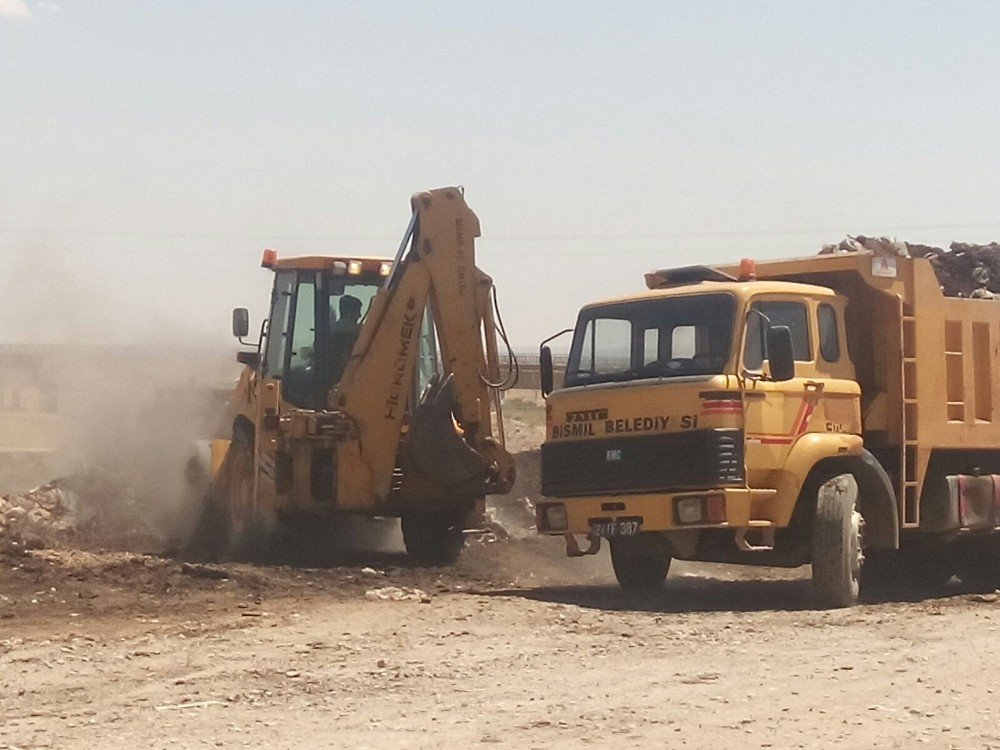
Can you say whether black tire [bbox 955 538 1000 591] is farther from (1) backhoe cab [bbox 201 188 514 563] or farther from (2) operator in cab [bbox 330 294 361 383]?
(2) operator in cab [bbox 330 294 361 383]

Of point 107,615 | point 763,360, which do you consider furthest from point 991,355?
point 107,615

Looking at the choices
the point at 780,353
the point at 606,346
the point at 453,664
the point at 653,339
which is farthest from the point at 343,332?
the point at 453,664

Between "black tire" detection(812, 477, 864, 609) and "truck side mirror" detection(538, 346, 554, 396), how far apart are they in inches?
118

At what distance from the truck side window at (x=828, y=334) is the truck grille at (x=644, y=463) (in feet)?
4.95

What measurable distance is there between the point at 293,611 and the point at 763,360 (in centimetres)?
467

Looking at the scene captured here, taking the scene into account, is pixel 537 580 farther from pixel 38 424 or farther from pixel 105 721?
pixel 38 424

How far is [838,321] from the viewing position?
15594 millimetres

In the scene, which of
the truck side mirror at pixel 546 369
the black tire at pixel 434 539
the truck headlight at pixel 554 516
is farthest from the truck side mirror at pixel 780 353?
the black tire at pixel 434 539

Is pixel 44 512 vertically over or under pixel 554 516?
under

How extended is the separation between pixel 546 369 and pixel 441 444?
5.17 feet

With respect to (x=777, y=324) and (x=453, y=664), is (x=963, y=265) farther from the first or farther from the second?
(x=453, y=664)

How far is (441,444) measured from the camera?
17391 mm

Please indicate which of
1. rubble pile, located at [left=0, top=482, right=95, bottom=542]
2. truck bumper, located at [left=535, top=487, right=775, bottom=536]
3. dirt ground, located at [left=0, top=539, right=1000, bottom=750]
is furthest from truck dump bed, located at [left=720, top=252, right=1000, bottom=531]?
rubble pile, located at [left=0, top=482, right=95, bottom=542]

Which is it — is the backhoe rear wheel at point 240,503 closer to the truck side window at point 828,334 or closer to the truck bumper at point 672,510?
the truck bumper at point 672,510
